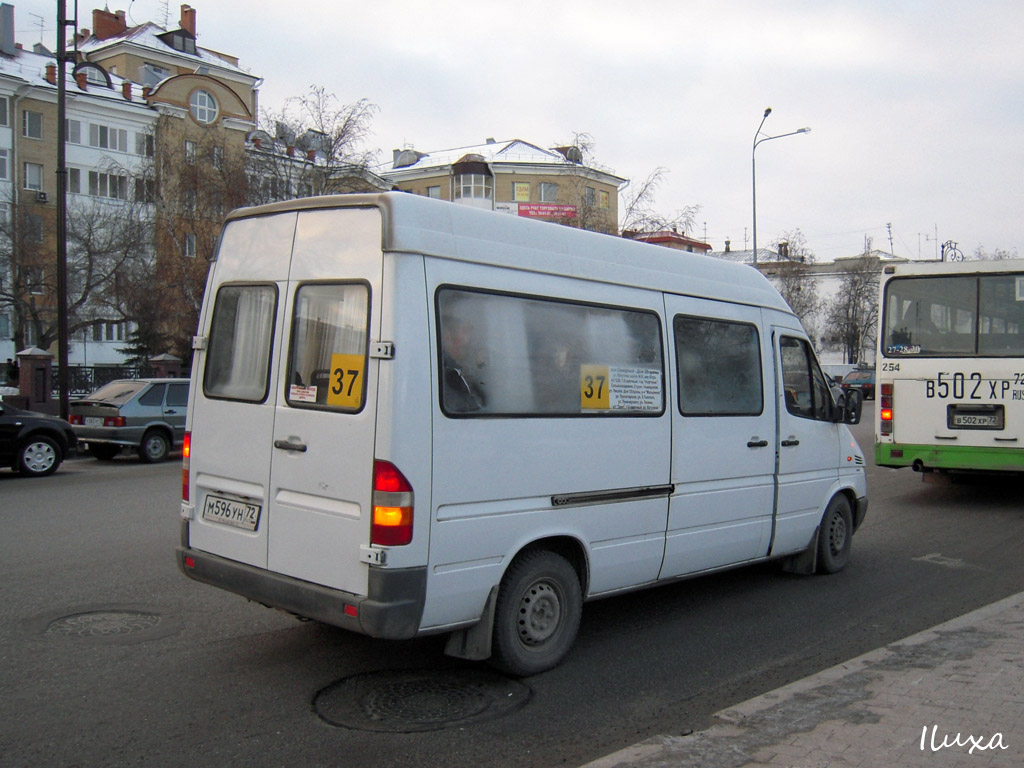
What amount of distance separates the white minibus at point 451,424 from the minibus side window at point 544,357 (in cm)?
1

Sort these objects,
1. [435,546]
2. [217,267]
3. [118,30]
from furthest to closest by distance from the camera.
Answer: [118,30]
[217,267]
[435,546]

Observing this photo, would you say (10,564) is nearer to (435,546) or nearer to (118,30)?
(435,546)

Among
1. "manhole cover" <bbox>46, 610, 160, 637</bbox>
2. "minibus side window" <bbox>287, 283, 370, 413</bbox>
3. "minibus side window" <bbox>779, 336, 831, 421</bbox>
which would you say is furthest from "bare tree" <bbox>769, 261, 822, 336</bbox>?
"minibus side window" <bbox>287, 283, 370, 413</bbox>

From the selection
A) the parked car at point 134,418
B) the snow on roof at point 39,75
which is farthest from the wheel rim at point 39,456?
the snow on roof at point 39,75

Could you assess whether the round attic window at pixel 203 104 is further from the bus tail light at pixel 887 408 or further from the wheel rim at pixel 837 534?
the wheel rim at pixel 837 534

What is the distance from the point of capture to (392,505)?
4.47 metres

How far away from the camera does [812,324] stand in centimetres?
6738

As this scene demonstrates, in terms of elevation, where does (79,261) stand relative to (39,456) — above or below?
above

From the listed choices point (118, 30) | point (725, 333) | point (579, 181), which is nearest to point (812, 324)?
point (579, 181)

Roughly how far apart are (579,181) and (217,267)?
27384 millimetres

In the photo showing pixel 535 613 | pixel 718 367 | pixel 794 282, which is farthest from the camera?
pixel 794 282

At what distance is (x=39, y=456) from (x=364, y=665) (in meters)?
11.2

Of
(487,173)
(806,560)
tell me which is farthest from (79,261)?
(487,173)

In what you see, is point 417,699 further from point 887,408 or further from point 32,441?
point 32,441
